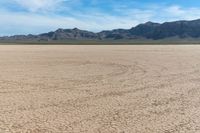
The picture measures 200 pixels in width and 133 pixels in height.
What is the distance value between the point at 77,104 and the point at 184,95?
4364 millimetres

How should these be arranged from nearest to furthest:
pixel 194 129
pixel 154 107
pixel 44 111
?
pixel 194 129 → pixel 44 111 → pixel 154 107

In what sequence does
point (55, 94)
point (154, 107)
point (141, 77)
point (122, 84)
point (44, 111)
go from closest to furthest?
point (44, 111) → point (154, 107) → point (55, 94) → point (122, 84) → point (141, 77)

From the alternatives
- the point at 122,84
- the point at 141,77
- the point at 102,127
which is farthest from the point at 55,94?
the point at 141,77

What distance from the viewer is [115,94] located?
12508 mm

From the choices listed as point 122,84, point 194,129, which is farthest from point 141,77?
point 194,129

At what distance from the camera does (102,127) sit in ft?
26.9

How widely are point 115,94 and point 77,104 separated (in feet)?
7.23

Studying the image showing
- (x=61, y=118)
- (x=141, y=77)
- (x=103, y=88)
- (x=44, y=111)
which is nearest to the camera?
(x=61, y=118)

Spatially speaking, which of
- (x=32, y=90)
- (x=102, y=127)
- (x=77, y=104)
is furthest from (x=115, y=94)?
(x=102, y=127)

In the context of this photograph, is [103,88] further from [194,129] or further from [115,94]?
[194,129]

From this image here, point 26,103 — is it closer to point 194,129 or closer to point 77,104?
point 77,104

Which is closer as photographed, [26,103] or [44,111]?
[44,111]

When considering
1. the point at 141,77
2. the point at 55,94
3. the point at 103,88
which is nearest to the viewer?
the point at 55,94

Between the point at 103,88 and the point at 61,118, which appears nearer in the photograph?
the point at 61,118
